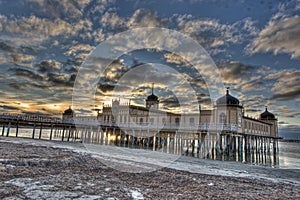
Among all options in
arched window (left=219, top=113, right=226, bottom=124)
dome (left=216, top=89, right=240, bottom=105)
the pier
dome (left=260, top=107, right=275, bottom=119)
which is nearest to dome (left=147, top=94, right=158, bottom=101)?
the pier

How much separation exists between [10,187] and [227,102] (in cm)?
2978

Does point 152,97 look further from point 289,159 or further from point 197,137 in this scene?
point 289,159

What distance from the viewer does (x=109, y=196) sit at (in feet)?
18.8

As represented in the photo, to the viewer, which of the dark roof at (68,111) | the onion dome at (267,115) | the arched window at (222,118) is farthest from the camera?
the dark roof at (68,111)

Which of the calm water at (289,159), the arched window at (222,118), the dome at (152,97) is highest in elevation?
the dome at (152,97)

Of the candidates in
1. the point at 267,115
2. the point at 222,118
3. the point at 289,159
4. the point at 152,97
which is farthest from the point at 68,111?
the point at 289,159

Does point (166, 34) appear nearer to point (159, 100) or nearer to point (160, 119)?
point (160, 119)

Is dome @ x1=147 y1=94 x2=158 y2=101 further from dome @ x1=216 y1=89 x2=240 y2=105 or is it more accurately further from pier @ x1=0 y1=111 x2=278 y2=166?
dome @ x1=216 y1=89 x2=240 y2=105

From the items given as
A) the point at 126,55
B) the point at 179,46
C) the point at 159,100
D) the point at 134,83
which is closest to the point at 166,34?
the point at 179,46

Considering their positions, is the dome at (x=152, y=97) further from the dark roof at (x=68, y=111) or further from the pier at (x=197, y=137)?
the dark roof at (x=68, y=111)

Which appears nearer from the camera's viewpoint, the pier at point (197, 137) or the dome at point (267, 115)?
the pier at point (197, 137)

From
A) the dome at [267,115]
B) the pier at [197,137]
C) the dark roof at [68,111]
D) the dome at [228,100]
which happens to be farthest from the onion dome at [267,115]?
the dark roof at [68,111]

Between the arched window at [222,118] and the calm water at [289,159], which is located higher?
the arched window at [222,118]

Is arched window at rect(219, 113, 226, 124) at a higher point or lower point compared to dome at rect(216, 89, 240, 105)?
lower
